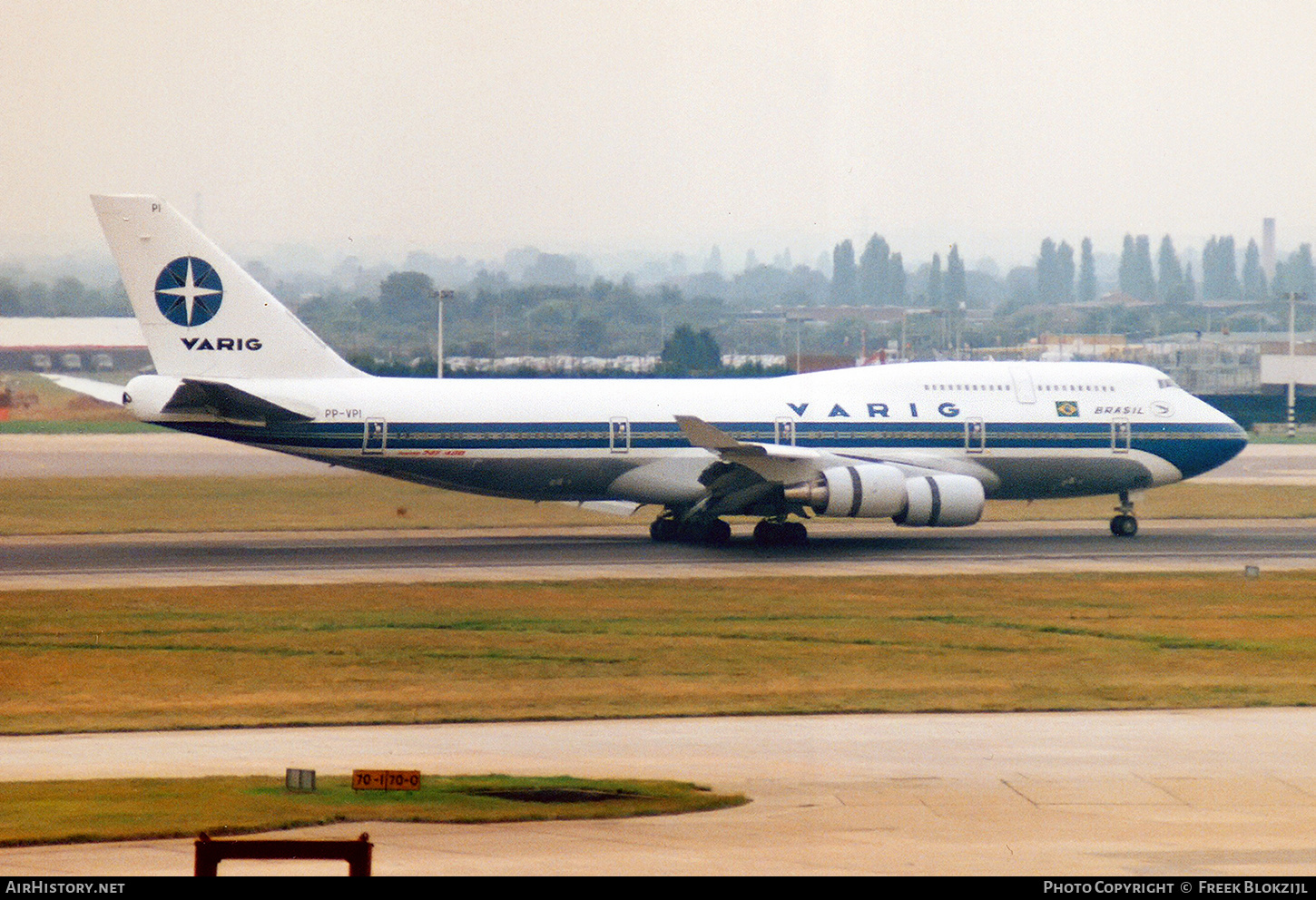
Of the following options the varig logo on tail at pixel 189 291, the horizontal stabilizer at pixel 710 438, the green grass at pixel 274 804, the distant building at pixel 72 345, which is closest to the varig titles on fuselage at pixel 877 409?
the horizontal stabilizer at pixel 710 438

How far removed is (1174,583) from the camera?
35.4 meters

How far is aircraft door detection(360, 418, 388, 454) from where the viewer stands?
131 ft

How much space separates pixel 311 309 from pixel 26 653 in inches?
720

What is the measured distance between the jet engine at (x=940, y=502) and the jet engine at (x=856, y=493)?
294mm

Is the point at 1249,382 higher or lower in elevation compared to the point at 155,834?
higher

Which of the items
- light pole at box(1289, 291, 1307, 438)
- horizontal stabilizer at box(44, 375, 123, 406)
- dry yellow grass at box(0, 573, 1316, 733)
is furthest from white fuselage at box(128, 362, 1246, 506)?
light pole at box(1289, 291, 1307, 438)

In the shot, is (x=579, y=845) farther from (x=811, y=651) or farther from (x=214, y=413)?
(x=214, y=413)

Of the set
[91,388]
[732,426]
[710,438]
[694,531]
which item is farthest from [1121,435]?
[91,388]

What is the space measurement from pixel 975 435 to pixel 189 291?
65.1 feet

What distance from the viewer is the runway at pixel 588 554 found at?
3609 cm

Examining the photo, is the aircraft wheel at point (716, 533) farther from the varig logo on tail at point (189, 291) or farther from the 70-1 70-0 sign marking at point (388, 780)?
the 70-1 70-0 sign marking at point (388, 780)

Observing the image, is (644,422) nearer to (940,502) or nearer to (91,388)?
(940,502)

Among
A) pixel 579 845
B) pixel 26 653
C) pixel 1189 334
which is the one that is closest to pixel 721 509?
pixel 26 653

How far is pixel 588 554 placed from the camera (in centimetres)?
4016
